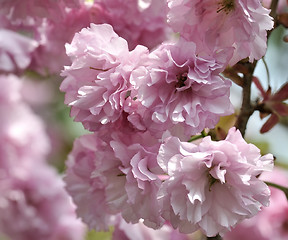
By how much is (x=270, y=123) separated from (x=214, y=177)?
0.79 feet

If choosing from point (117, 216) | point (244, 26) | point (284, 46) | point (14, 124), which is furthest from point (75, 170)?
point (284, 46)

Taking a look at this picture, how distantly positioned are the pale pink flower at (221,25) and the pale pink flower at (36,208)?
1.15 metres

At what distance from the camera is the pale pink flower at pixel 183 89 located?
2.46 feet

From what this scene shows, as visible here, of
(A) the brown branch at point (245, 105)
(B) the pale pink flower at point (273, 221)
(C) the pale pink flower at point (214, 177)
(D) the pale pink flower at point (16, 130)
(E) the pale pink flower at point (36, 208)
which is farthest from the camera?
(D) the pale pink flower at point (16, 130)

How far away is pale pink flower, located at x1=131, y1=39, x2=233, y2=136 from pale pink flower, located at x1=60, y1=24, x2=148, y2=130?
0.07 ft

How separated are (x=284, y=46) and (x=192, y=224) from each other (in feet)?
5.41

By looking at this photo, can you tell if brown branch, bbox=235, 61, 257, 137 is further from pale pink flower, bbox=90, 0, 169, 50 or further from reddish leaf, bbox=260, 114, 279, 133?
pale pink flower, bbox=90, 0, 169, 50

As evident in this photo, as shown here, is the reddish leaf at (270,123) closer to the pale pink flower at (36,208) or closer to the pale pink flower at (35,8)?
the pale pink flower at (35,8)

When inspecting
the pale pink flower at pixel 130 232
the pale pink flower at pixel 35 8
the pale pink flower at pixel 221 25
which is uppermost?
the pale pink flower at pixel 221 25

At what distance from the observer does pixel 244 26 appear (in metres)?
0.76

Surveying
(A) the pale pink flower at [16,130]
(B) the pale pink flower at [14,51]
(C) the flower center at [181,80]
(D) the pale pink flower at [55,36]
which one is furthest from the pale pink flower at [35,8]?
(A) the pale pink flower at [16,130]

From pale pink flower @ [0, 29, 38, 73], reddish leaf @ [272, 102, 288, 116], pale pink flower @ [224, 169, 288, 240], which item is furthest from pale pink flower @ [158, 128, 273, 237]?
pale pink flower @ [224, 169, 288, 240]

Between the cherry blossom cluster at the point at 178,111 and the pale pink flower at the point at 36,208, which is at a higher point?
the cherry blossom cluster at the point at 178,111

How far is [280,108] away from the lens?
3.14 feet
